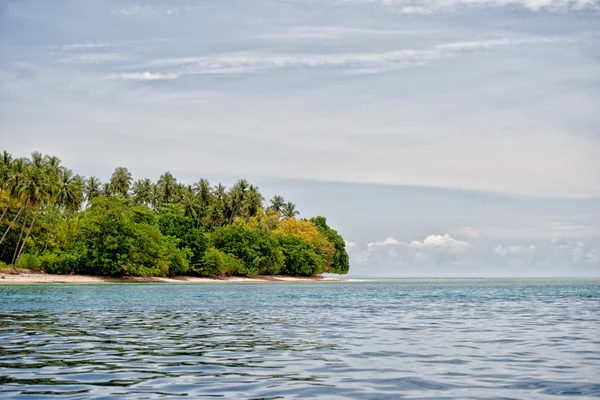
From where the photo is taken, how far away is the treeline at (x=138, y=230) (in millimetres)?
100688

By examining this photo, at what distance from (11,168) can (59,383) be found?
3759 inches

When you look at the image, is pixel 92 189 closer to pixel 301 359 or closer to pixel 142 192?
pixel 142 192

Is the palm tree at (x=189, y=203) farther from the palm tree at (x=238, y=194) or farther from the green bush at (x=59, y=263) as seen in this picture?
the green bush at (x=59, y=263)

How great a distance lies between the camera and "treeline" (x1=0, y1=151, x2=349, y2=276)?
100688mm

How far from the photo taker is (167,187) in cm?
15588

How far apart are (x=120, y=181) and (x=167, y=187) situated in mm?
10847

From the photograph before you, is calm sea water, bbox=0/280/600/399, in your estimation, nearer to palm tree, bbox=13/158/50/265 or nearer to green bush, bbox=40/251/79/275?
palm tree, bbox=13/158/50/265

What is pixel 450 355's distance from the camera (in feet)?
54.4

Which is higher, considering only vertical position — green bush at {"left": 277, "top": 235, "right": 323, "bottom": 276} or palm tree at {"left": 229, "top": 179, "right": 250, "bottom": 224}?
palm tree at {"left": 229, "top": 179, "right": 250, "bottom": 224}

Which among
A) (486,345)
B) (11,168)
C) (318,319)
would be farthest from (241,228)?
(486,345)

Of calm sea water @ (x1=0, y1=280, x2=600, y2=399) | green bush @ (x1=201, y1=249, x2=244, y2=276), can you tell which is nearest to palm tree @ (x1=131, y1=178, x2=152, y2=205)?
green bush @ (x1=201, y1=249, x2=244, y2=276)

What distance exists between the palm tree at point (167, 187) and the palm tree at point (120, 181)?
25.3 feet

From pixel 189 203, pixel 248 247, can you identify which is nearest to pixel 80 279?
pixel 248 247

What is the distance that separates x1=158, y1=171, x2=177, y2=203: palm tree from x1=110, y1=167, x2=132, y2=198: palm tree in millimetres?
7702
